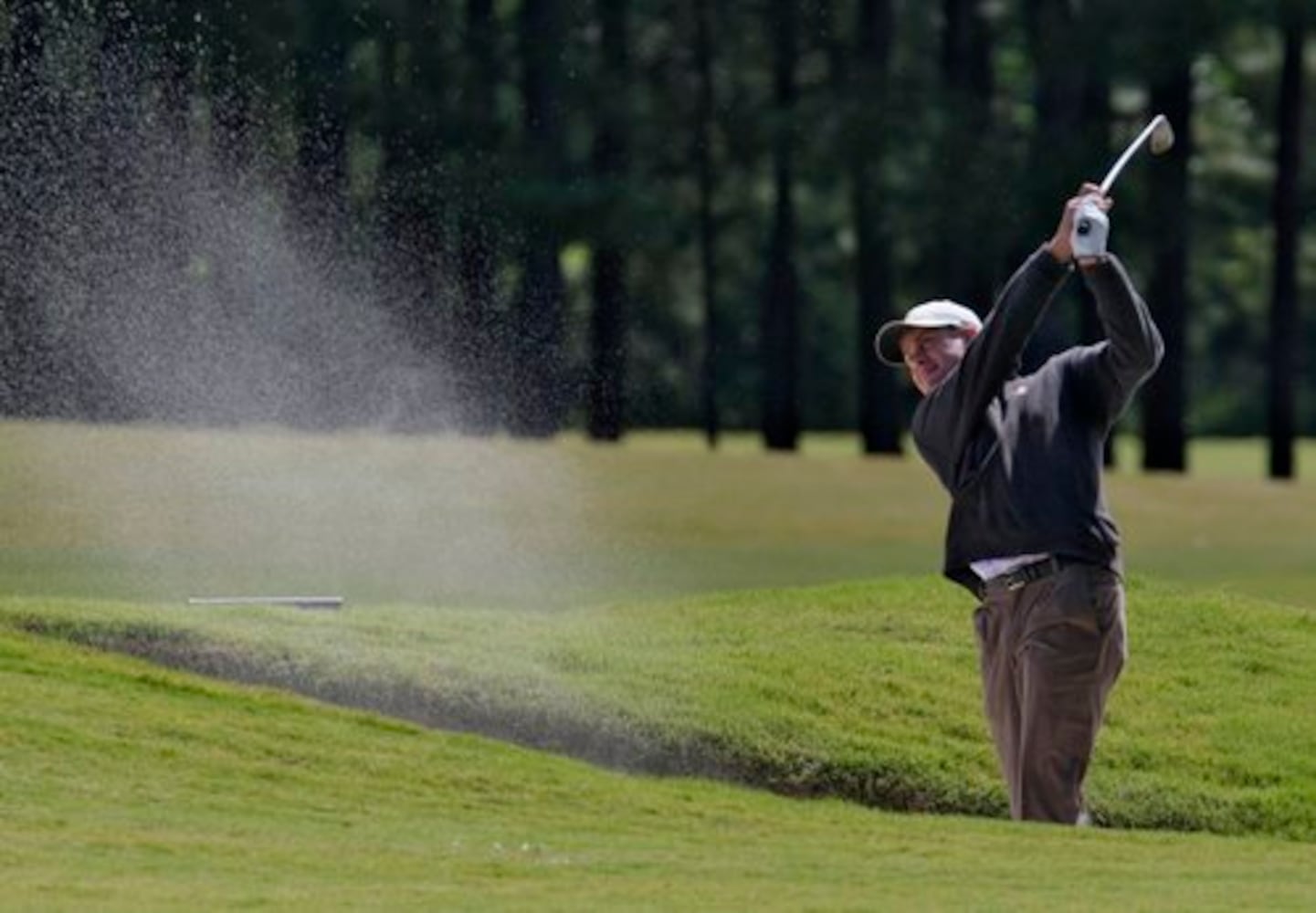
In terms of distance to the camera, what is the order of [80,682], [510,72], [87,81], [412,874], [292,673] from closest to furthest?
[412,874], [80,682], [292,673], [87,81], [510,72]

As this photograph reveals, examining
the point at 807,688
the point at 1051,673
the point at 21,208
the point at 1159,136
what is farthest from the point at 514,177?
the point at 1051,673

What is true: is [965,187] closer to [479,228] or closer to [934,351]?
[479,228]

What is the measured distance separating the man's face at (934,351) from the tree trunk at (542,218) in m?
34.7

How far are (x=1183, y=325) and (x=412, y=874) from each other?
42936 millimetres

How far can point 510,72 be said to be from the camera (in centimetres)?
4819

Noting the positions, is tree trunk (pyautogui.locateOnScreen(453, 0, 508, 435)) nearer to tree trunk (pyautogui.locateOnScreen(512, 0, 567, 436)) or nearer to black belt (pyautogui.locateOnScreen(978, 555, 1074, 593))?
tree trunk (pyautogui.locateOnScreen(512, 0, 567, 436))

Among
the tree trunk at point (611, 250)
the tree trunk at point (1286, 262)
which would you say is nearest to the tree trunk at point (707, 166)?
the tree trunk at point (611, 250)

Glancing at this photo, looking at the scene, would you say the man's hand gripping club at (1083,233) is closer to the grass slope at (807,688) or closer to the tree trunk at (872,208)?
the grass slope at (807,688)

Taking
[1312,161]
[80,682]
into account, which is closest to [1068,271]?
[80,682]

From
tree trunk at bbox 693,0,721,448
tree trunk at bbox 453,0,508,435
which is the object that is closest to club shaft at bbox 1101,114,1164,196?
tree trunk at bbox 453,0,508,435

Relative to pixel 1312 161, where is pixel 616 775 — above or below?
below

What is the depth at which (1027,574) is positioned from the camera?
33.8 ft

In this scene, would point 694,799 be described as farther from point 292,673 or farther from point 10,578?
point 10,578

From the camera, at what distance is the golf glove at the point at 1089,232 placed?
390 inches
